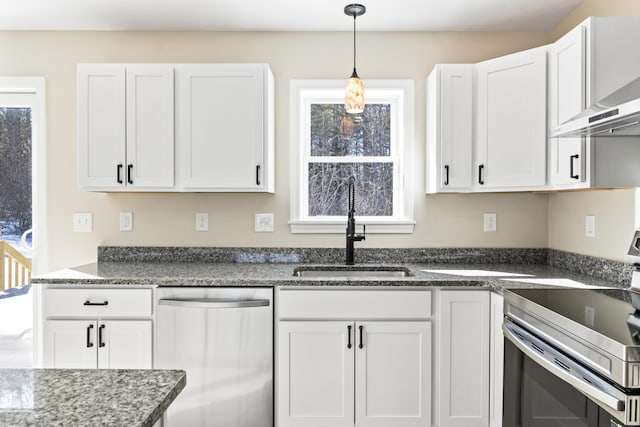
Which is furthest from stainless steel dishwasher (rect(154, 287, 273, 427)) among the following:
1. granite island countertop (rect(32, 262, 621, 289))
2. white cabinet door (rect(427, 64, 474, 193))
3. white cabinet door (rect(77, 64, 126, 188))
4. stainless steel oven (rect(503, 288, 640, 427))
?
white cabinet door (rect(427, 64, 474, 193))

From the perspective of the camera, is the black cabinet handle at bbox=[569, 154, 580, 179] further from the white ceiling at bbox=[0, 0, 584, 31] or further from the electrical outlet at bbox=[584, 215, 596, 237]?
the white ceiling at bbox=[0, 0, 584, 31]

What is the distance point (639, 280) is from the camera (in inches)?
75.5

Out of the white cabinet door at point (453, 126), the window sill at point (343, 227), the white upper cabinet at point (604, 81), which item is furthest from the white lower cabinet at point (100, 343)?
the white upper cabinet at point (604, 81)

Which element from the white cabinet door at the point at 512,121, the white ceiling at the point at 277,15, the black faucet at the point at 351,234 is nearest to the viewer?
the white cabinet door at the point at 512,121

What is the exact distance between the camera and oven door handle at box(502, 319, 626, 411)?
1262mm

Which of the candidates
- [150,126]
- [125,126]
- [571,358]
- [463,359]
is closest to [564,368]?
[571,358]

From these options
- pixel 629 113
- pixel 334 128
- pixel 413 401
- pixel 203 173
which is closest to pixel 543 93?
pixel 629 113

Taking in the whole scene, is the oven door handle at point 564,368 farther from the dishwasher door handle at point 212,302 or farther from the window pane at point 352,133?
the window pane at point 352,133

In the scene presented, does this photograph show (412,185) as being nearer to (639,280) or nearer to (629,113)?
(639,280)

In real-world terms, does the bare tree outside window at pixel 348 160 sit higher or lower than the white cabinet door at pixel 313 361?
higher

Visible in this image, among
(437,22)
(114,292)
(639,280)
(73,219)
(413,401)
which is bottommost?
(413,401)

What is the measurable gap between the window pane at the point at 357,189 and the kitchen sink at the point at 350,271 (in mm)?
429

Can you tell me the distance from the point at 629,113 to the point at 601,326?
698mm

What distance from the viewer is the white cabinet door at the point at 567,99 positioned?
6.87 feet
